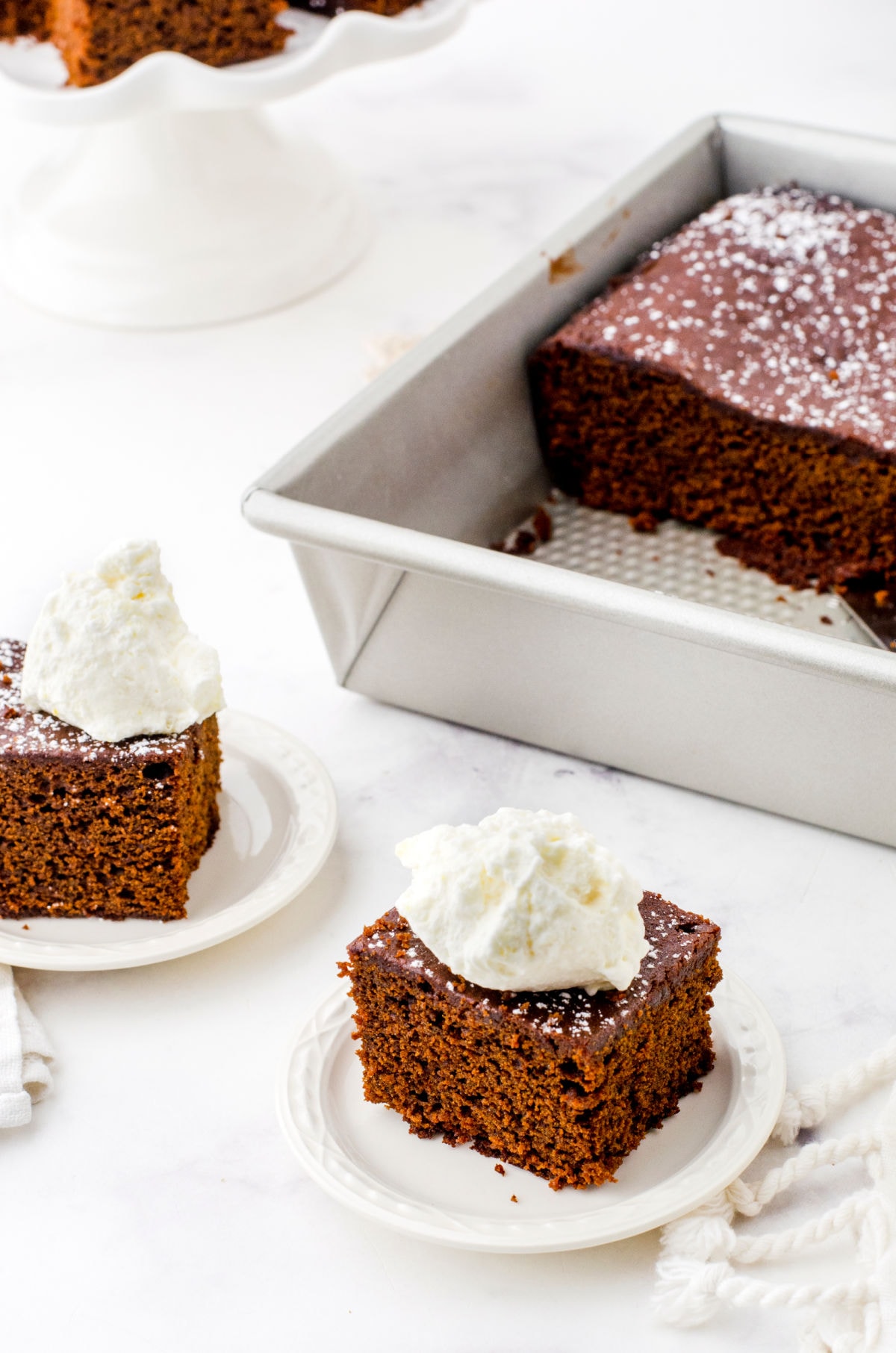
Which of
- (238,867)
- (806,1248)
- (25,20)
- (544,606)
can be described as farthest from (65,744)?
(25,20)

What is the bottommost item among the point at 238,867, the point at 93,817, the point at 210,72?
the point at 238,867

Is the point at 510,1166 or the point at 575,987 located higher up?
the point at 575,987

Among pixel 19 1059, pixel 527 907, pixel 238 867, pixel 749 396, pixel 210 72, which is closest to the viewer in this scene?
pixel 527 907

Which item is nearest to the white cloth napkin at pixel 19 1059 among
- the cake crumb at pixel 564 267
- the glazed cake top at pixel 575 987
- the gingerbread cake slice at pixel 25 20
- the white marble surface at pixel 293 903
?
the white marble surface at pixel 293 903

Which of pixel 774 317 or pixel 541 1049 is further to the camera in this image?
pixel 774 317

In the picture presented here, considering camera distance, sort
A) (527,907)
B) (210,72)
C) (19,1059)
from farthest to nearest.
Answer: (210,72), (19,1059), (527,907)

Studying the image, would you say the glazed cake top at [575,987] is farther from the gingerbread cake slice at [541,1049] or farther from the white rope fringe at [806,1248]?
the white rope fringe at [806,1248]

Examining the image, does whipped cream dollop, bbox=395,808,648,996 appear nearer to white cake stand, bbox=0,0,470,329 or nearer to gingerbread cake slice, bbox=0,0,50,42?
white cake stand, bbox=0,0,470,329

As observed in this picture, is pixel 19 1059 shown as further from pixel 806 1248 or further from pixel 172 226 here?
pixel 172 226

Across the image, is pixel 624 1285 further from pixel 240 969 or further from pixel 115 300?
pixel 115 300
